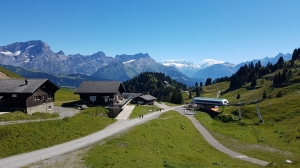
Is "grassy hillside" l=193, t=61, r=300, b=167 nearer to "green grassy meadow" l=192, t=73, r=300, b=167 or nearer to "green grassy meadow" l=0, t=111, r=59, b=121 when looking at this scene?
"green grassy meadow" l=192, t=73, r=300, b=167

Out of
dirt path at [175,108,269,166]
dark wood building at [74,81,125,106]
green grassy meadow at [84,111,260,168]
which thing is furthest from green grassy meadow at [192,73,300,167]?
dark wood building at [74,81,125,106]

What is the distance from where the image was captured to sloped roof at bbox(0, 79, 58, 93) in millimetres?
49688

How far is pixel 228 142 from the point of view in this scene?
55.8 m

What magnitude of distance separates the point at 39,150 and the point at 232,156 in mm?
31189

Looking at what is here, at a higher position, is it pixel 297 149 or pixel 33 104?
pixel 33 104

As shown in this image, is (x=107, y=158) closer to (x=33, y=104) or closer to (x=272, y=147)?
(x=33, y=104)

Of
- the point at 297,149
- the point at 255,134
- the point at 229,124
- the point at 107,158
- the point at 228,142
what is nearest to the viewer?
the point at 107,158

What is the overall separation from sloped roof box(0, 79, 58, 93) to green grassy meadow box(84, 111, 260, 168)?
23.6 meters

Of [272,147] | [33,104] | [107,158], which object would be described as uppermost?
[33,104]

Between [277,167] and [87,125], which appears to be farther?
[87,125]

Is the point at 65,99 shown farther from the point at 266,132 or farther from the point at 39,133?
the point at 266,132

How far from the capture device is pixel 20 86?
51438 millimetres

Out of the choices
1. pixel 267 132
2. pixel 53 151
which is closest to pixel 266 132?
pixel 267 132

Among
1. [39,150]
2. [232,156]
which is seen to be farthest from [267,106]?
[39,150]
